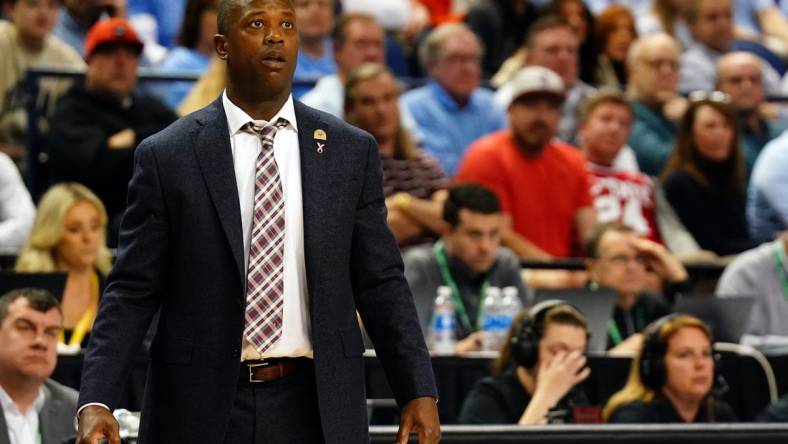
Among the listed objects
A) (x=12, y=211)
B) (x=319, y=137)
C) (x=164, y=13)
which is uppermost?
(x=164, y=13)

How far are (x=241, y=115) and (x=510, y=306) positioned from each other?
4208 millimetres

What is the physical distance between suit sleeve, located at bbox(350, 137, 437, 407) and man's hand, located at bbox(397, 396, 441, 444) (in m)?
0.02

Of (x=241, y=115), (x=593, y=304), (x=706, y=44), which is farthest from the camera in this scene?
(x=706, y=44)

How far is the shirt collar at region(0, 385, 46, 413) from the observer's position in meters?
6.25

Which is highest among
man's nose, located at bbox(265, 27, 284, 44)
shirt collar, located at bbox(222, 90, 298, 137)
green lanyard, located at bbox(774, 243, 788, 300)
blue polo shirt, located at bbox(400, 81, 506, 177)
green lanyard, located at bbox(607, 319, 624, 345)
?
blue polo shirt, located at bbox(400, 81, 506, 177)

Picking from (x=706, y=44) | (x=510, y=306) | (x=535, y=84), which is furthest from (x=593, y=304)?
(x=706, y=44)

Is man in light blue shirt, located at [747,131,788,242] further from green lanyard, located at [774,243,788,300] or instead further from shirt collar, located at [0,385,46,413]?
shirt collar, located at [0,385,46,413]

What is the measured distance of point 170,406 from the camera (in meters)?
3.95

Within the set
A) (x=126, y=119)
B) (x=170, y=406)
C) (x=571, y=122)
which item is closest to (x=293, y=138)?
(x=170, y=406)

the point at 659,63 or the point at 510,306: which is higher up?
the point at 659,63

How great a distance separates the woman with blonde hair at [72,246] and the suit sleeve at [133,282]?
3970 mm

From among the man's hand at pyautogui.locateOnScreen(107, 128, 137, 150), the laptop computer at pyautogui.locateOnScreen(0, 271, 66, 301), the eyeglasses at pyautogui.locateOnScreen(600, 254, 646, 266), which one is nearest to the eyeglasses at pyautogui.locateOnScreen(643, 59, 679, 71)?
the eyeglasses at pyautogui.locateOnScreen(600, 254, 646, 266)

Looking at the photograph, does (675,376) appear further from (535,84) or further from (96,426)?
(96,426)

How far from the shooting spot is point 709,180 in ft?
33.6
